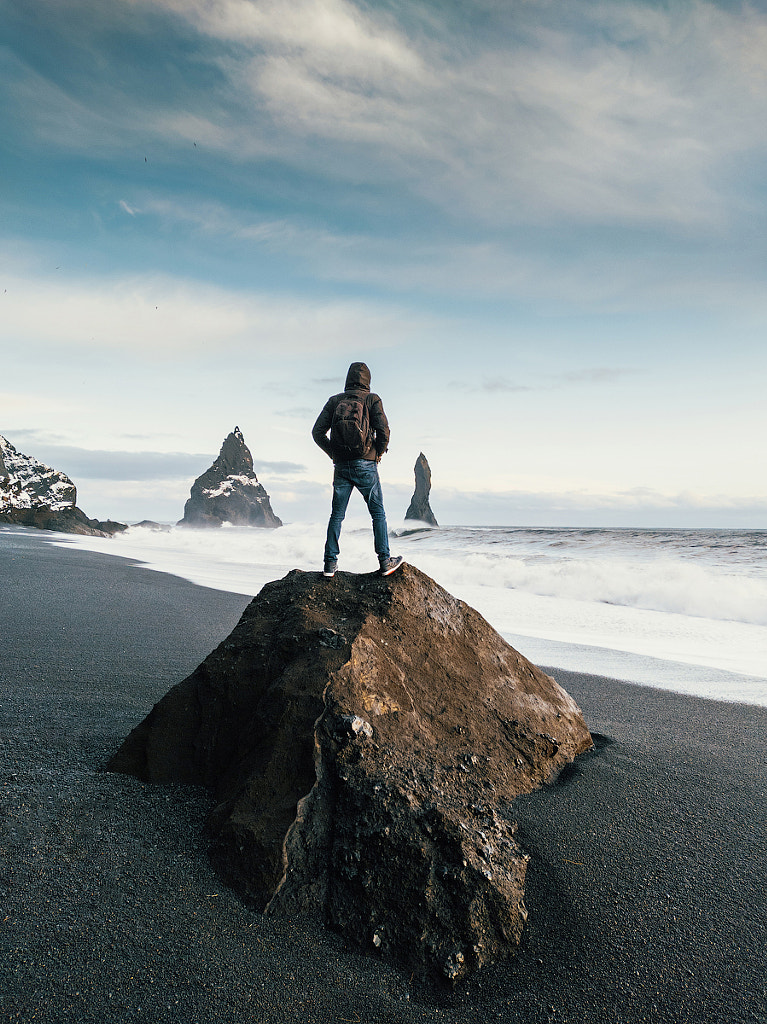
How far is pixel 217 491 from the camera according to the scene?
81.8m

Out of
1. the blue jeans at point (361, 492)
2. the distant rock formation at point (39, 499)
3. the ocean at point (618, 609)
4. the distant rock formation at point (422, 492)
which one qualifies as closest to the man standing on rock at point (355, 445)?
the blue jeans at point (361, 492)

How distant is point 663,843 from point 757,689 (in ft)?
11.4

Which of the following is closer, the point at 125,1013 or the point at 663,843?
the point at 125,1013

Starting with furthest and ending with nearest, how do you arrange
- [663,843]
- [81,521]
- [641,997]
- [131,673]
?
1. [81,521]
2. [131,673]
3. [663,843]
4. [641,997]

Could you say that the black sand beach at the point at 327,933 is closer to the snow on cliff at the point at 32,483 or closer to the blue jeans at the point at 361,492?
the blue jeans at the point at 361,492

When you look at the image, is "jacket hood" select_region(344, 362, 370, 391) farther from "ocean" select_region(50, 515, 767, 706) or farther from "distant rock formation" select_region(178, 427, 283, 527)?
"distant rock formation" select_region(178, 427, 283, 527)

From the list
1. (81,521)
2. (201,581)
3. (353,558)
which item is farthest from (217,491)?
(201,581)

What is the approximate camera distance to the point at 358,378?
4.52m

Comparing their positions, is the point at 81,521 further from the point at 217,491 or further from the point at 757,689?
the point at 757,689

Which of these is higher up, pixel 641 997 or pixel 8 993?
pixel 8 993

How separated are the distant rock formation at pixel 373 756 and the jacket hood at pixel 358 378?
5.11ft

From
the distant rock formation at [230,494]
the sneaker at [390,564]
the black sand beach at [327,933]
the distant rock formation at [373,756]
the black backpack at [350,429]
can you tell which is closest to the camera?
the black sand beach at [327,933]

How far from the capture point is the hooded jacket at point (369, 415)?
4465mm

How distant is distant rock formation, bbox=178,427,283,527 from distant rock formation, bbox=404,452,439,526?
2680cm
